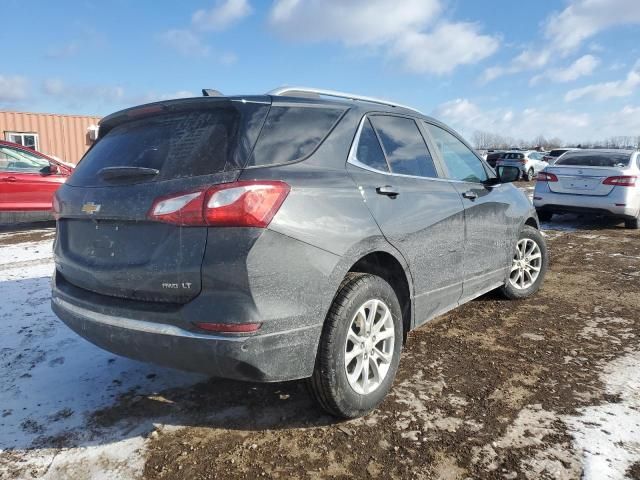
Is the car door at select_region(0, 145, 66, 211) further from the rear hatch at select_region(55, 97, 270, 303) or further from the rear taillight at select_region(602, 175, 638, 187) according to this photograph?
the rear taillight at select_region(602, 175, 638, 187)

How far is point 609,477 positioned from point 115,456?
2.20m

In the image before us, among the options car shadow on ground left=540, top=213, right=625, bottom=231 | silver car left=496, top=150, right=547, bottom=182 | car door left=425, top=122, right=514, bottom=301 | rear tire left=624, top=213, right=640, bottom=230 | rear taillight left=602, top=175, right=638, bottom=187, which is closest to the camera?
car door left=425, top=122, right=514, bottom=301

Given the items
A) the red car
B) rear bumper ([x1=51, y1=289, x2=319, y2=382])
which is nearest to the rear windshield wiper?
rear bumper ([x1=51, y1=289, x2=319, y2=382])

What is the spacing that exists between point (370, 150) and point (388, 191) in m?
0.27

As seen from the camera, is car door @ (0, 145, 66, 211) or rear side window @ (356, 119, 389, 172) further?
car door @ (0, 145, 66, 211)

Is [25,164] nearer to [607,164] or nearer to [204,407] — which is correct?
[204,407]

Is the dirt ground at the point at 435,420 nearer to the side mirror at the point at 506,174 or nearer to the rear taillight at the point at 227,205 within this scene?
the rear taillight at the point at 227,205

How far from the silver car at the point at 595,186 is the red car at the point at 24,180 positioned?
9.03 m

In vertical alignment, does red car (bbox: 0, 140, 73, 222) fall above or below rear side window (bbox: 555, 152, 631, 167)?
below

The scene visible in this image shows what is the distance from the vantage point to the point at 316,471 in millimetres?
2125

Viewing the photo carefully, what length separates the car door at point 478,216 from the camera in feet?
11.6

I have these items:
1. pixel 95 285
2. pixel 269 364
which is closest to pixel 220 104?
pixel 95 285

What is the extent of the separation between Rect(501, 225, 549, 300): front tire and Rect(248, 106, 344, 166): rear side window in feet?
8.73

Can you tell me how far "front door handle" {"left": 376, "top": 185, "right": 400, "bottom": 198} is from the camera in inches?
105
